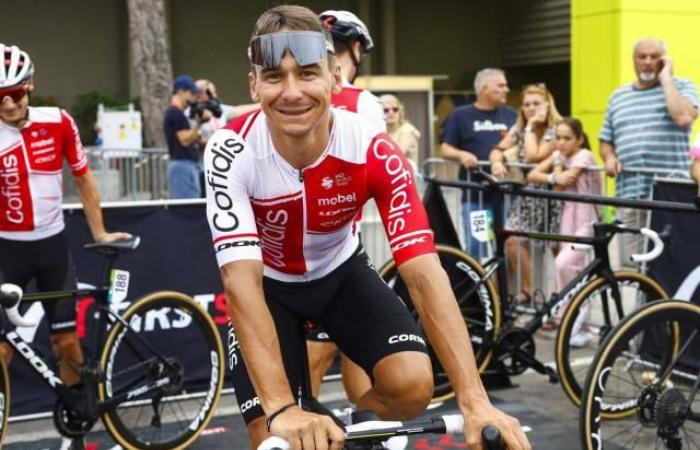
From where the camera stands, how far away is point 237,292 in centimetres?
309

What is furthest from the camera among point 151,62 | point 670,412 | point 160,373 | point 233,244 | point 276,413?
point 151,62

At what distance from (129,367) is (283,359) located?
2.76 m

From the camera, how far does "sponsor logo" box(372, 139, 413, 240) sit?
3.24 m

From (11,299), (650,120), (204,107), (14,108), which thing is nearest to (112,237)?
(11,299)

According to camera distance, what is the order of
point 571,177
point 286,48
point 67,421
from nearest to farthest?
point 286,48 → point 67,421 → point 571,177

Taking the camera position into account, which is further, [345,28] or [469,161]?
[469,161]

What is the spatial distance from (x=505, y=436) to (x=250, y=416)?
4.19ft

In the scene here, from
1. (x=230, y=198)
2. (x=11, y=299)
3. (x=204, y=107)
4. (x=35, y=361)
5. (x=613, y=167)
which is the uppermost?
(x=204, y=107)

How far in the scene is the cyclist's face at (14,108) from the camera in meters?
5.60

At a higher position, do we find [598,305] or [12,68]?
[12,68]

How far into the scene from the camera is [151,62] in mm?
19016

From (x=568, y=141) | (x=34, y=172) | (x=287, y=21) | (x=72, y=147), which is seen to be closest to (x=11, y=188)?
(x=34, y=172)

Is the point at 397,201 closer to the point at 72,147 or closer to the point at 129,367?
the point at 72,147

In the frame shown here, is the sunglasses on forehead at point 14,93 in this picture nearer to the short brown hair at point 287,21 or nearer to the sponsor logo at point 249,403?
the sponsor logo at point 249,403
